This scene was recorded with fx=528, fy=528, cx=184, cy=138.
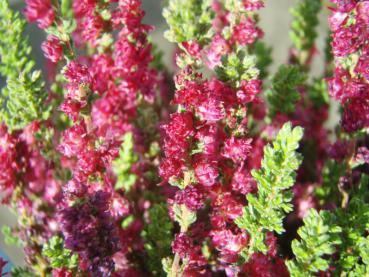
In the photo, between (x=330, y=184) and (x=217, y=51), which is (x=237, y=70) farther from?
(x=330, y=184)

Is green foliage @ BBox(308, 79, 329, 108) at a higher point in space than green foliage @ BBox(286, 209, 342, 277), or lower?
higher

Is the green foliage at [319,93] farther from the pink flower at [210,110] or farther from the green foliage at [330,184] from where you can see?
the pink flower at [210,110]

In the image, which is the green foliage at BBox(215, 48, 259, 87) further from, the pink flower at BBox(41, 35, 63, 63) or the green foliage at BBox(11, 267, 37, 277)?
the green foliage at BBox(11, 267, 37, 277)

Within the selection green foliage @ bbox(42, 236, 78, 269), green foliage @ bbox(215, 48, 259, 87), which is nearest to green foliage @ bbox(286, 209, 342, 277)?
green foliage @ bbox(215, 48, 259, 87)

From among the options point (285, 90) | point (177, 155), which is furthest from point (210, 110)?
point (285, 90)

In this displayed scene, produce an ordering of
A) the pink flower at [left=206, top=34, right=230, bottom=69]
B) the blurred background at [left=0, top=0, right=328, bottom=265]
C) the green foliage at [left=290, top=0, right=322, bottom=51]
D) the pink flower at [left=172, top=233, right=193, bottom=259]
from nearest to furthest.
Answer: the pink flower at [left=172, top=233, right=193, bottom=259] → the pink flower at [left=206, top=34, right=230, bottom=69] → the green foliage at [left=290, top=0, right=322, bottom=51] → the blurred background at [left=0, top=0, right=328, bottom=265]

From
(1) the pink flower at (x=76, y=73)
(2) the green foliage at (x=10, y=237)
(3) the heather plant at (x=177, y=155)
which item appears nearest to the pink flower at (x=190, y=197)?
(3) the heather plant at (x=177, y=155)
